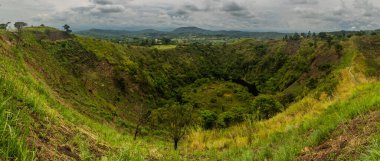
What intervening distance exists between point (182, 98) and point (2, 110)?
138 meters

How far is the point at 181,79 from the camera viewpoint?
164m

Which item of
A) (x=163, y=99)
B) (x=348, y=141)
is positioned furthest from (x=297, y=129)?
(x=163, y=99)

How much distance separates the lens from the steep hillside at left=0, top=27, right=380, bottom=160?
21.6ft

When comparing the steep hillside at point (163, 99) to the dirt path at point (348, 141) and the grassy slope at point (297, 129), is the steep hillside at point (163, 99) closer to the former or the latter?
the grassy slope at point (297, 129)

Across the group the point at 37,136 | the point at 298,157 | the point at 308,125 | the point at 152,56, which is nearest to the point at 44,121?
the point at 37,136

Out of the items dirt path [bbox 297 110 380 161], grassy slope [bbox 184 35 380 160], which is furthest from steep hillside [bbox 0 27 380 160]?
dirt path [bbox 297 110 380 161]

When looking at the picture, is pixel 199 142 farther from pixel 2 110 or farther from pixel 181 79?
pixel 181 79

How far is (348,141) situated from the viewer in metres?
6.57

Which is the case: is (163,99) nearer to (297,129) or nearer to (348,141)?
(297,129)

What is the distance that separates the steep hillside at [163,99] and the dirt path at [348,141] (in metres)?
0.18

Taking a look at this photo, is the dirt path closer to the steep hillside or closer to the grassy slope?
the steep hillside

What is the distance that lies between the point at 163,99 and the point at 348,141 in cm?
12009

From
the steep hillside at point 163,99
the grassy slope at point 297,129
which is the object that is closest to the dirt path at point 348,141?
the steep hillside at point 163,99

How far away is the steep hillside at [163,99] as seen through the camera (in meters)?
6.59
